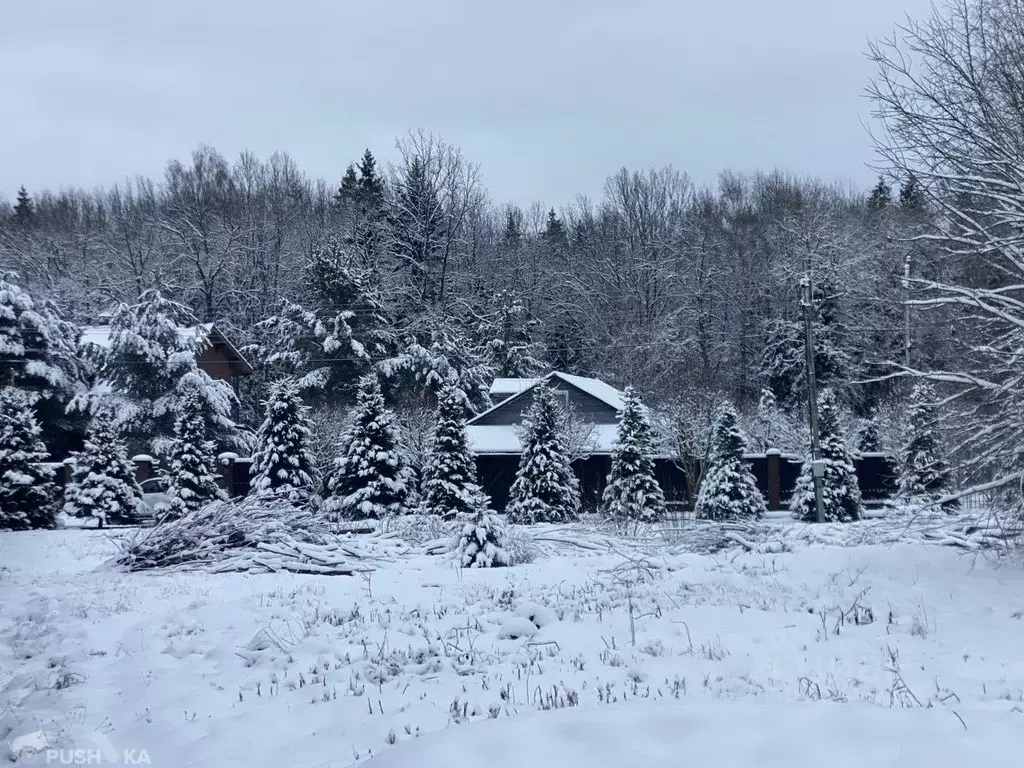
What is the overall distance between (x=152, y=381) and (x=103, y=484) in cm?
1020

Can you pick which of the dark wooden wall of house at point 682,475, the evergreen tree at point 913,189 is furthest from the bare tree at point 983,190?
the dark wooden wall of house at point 682,475

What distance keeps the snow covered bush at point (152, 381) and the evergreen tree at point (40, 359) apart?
4.66 ft

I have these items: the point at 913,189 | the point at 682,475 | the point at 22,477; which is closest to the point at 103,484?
the point at 22,477

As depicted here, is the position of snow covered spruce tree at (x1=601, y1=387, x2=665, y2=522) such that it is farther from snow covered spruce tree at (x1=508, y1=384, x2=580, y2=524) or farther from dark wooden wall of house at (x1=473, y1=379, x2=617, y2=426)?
dark wooden wall of house at (x1=473, y1=379, x2=617, y2=426)

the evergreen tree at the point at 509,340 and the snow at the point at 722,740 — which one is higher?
the evergreen tree at the point at 509,340

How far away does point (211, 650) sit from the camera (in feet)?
26.0

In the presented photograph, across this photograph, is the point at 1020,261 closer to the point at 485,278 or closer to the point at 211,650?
the point at 211,650

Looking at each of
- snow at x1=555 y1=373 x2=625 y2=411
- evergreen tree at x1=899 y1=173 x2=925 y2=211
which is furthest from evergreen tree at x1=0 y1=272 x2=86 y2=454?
evergreen tree at x1=899 y1=173 x2=925 y2=211

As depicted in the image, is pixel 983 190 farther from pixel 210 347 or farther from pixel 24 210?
pixel 24 210

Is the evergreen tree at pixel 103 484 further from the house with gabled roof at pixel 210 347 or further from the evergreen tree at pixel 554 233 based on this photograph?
the evergreen tree at pixel 554 233

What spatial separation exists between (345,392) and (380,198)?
1862cm

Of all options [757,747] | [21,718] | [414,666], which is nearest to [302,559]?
[414,666]

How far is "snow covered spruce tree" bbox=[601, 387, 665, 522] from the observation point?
26.9 m

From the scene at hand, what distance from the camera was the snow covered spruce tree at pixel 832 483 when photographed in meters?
27.8
